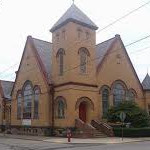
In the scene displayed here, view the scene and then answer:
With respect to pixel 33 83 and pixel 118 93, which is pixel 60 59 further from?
pixel 118 93

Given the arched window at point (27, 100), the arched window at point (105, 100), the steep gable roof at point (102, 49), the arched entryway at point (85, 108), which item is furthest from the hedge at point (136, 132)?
the arched window at point (27, 100)

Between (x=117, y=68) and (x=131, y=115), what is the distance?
8.47 m

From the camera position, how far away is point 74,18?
39594 mm

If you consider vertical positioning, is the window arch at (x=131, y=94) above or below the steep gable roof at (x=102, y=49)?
below

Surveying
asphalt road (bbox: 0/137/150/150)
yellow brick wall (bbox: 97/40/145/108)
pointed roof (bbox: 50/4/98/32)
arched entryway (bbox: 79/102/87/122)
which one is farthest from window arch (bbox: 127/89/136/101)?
asphalt road (bbox: 0/137/150/150)

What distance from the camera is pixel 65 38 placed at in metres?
39.8

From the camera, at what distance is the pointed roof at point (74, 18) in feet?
130

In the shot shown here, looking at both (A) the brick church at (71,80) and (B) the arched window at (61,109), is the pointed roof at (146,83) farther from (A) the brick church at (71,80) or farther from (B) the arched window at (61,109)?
(B) the arched window at (61,109)

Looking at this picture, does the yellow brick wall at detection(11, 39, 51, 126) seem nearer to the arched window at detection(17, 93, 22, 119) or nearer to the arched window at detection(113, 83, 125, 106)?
the arched window at detection(17, 93, 22, 119)

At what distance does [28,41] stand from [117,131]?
1798 cm

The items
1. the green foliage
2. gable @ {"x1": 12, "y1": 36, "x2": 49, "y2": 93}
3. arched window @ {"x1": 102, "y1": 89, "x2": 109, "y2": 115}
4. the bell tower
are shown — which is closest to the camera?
the green foliage

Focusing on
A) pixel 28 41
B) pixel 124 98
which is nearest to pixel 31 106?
pixel 28 41

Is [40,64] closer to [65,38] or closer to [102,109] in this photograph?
[65,38]

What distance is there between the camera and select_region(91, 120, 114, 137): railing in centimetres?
3703
